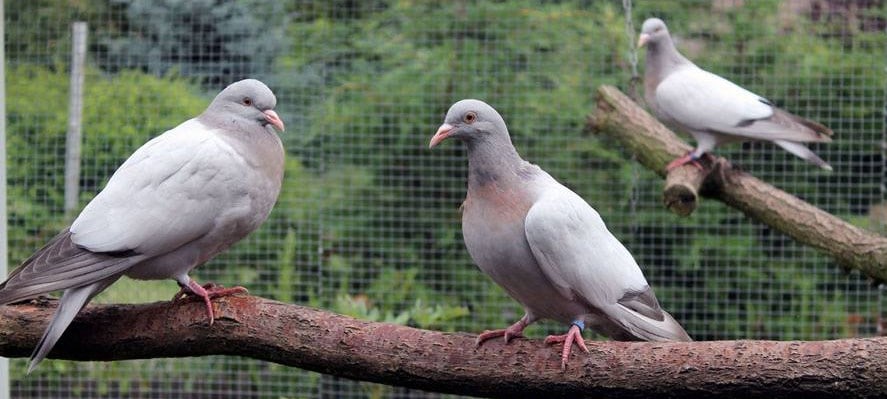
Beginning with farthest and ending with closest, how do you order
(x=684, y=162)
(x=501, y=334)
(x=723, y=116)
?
(x=723, y=116), (x=684, y=162), (x=501, y=334)

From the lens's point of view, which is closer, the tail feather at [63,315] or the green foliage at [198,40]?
the tail feather at [63,315]

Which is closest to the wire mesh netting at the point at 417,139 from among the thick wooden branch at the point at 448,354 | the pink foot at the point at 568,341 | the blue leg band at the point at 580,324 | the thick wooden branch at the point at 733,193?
the thick wooden branch at the point at 733,193

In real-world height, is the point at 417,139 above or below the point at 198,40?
below

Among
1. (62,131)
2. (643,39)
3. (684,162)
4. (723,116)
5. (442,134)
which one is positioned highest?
(643,39)

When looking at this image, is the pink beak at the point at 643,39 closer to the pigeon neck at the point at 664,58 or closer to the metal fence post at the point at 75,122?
the pigeon neck at the point at 664,58

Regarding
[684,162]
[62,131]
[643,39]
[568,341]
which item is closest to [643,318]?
[568,341]

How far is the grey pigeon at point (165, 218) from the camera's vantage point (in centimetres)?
255

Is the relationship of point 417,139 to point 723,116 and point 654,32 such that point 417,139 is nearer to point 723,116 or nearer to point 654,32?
point 654,32

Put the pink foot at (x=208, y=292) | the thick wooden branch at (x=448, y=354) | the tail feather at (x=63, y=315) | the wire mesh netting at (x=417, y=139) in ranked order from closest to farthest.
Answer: the thick wooden branch at (x=448, y=354) < the tail feather at (x=63, y=315) < the pink foot at (x=208, y=292) < the wire mesh netting at (x=417, y=139)

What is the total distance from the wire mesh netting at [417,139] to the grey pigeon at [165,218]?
249 centimetres

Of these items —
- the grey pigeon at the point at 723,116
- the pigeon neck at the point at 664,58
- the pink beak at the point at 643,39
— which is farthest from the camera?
the pigeon neck at the point at 664,58

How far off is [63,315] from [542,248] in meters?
1.08

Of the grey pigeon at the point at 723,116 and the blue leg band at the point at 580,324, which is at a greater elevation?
the grey pigeon at the point at 723,116

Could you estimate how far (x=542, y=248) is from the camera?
2477 mm
